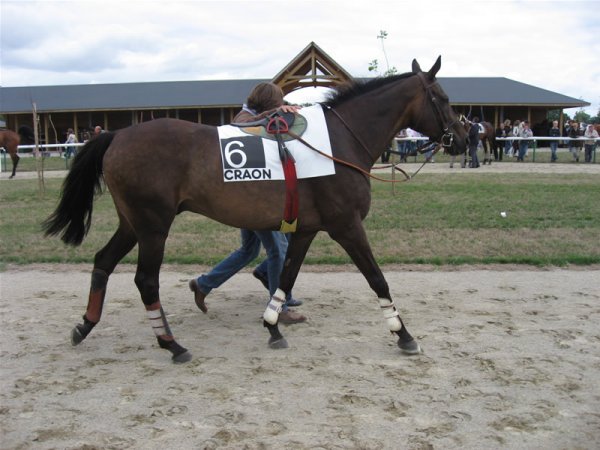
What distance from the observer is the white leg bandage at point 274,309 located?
4500 millimetres

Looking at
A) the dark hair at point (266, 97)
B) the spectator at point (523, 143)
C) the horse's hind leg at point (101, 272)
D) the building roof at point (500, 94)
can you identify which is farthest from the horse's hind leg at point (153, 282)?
the building roof at point (500, 94)

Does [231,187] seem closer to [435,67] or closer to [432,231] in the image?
[435,67]

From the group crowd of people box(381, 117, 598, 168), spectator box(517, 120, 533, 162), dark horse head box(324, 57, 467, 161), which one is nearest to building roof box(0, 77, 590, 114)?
crowd of people box(381, 117, 598, 168)

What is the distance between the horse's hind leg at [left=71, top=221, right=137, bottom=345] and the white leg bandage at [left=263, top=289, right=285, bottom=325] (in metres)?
1.26

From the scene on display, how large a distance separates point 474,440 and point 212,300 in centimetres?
341

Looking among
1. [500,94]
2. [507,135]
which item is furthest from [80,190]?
[500,94]

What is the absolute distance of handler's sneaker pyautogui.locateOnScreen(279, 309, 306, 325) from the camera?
16.7ft

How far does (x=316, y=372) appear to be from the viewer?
3.95m

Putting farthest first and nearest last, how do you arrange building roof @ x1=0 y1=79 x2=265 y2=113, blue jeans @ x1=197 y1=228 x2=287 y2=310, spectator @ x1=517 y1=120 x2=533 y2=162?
building roof @ x1=0 y1=79 x2=265 y2=113, spectator @ x1=517 y1=120 x2=533 y2=162, blue jeans @ x1=197 y1=228 x2=287 y2=310

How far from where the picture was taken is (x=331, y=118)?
4.72 meters

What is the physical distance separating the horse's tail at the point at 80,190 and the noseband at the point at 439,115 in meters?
2.57

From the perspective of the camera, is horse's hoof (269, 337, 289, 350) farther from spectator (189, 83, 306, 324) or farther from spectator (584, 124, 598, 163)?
spectator (584, 124, 598, 163)

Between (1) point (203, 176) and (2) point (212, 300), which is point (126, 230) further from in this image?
(2) point (212, 300)

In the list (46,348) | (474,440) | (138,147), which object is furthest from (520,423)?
(46,348)
